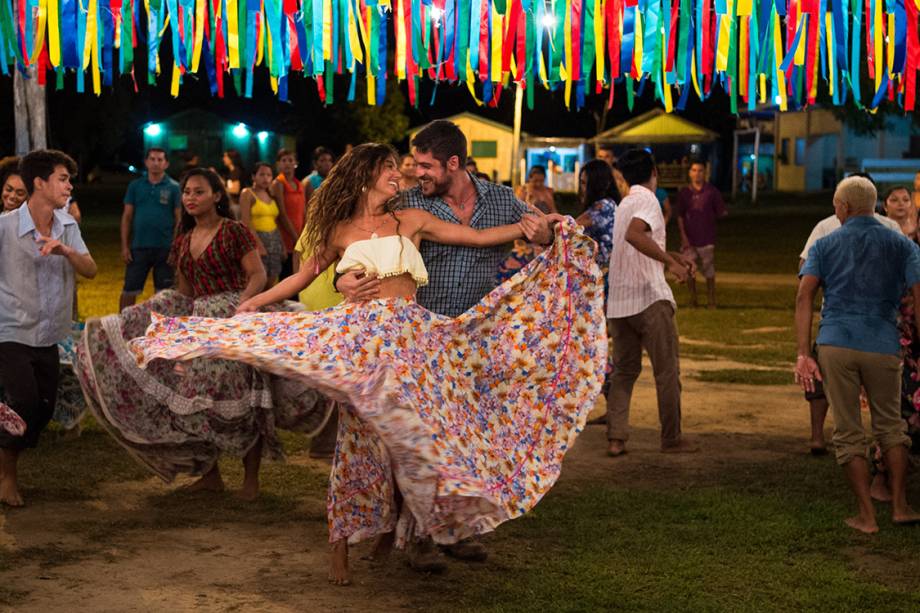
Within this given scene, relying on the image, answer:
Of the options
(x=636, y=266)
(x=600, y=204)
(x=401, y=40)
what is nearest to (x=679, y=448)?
(x=636, y=266)

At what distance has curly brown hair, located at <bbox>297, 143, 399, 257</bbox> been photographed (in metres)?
5.96

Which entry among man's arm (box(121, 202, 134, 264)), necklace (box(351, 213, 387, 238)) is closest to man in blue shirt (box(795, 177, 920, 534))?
necklace (box(351, 213, 387, 238))

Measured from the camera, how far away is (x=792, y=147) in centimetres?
6544

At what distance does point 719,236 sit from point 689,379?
22.1 m

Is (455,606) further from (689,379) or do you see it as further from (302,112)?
(302,112)

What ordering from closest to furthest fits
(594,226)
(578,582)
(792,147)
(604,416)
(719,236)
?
(578,582)
(594,226)
(604,416)
(719,236)
(792,147)

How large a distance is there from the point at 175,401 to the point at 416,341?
2096mm

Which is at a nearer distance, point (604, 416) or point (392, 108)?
point (604, 416)

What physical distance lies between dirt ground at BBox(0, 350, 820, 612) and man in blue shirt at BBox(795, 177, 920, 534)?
1.42m

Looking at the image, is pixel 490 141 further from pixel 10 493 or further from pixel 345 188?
pixel 345 188

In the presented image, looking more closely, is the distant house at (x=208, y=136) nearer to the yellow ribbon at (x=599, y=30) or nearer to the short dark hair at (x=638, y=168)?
the short dark hair at (x=638, y=168)

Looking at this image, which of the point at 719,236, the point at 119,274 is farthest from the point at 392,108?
the point at 119,274

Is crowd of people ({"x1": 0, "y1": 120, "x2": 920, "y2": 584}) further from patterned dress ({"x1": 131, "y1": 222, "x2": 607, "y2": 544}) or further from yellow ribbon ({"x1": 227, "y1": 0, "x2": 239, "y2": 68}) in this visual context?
yellow ribbon ({"x1": 227, "y1": 0, "x2": 239, "y2": 68})

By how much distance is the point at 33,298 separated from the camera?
7164 mm
